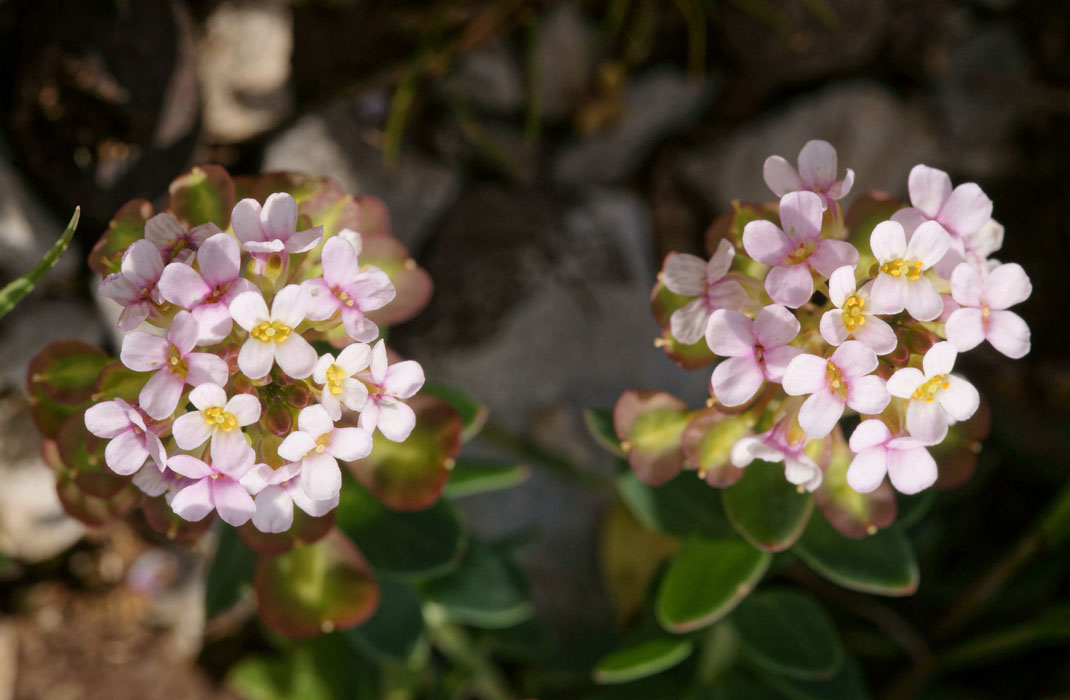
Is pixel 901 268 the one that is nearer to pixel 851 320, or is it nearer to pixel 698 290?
pixel 851 320

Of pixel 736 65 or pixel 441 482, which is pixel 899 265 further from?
pixel 736 65

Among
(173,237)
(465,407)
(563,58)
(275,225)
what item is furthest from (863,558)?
(563,58)

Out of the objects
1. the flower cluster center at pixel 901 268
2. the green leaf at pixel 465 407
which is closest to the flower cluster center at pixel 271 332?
the green leaf at pixel 465 407

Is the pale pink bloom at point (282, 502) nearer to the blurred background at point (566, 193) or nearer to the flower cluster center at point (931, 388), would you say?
the flower cluster center at point (931, 388)

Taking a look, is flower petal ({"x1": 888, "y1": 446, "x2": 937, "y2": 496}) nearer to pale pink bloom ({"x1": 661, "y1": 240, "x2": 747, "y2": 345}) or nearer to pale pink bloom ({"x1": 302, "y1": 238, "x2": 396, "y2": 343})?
pale pink bloom ({"x1": 661, "y1": 240, "x2": 747, "y2": 345})

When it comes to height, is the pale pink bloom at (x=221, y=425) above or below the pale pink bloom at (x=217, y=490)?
above

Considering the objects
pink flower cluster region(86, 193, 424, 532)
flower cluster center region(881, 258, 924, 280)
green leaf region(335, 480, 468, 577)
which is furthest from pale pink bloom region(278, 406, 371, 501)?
flower cluster center region(881, 258, 924, 280)

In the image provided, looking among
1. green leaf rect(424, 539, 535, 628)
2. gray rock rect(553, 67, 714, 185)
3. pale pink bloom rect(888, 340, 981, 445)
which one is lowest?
green leaf rect(424, 539, 535, 628)
